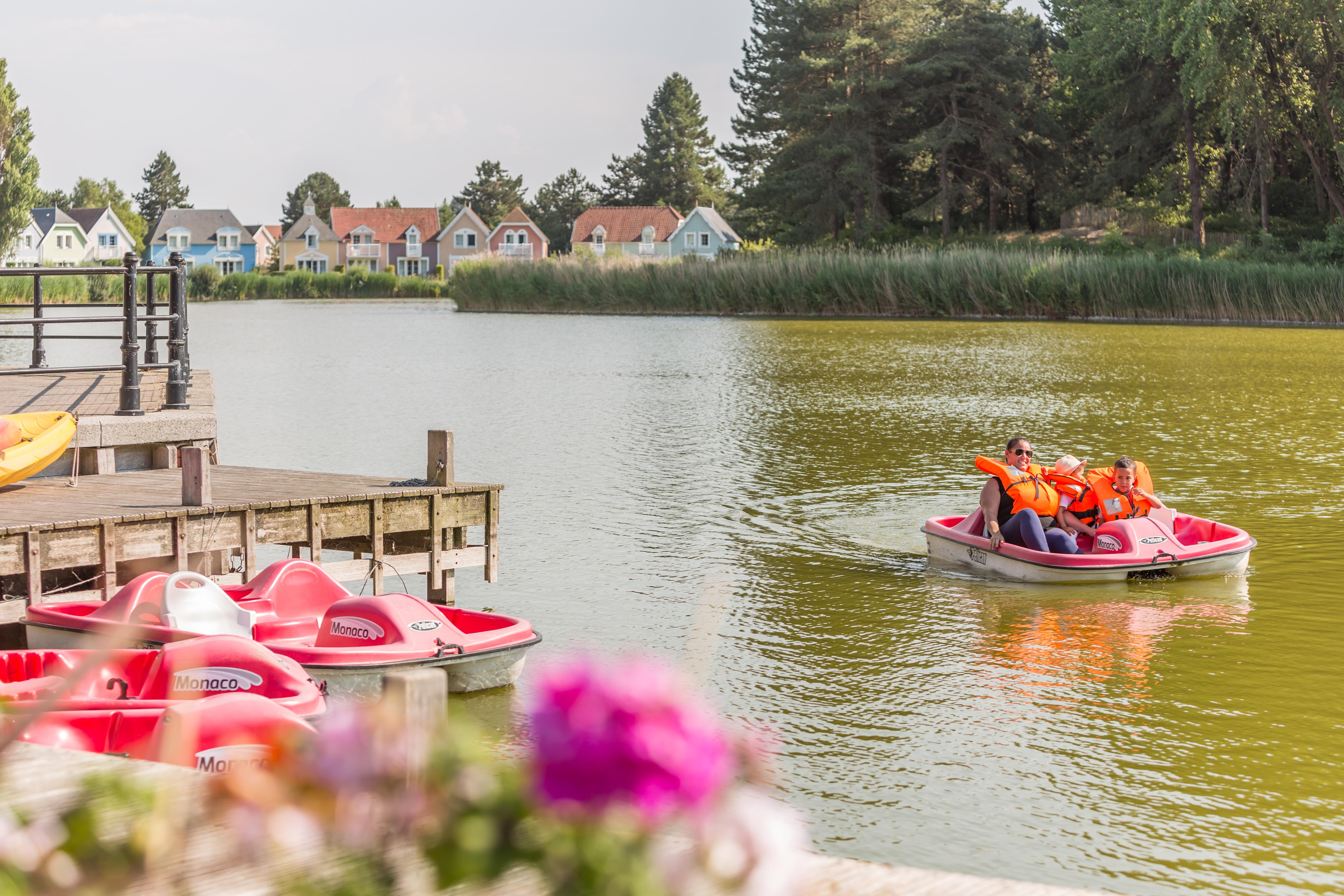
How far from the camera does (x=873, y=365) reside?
3014cm

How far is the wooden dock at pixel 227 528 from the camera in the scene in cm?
841

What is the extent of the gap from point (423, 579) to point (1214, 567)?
21.4ft

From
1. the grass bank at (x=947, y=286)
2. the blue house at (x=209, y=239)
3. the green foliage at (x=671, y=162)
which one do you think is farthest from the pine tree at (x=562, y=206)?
the grass bank at (x=947, y=286)

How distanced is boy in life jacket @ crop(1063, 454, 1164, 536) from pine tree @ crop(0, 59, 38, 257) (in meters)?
56.4

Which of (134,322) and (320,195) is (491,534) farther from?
(320,195)

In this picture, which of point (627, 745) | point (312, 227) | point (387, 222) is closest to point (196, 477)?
point (627, 745)

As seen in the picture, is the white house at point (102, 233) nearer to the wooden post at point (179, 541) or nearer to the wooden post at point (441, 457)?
the wooden post at point (441, 457)

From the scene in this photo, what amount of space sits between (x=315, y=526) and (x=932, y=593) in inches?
192

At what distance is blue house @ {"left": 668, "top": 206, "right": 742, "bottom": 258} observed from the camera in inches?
3696

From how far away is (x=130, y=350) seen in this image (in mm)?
11000

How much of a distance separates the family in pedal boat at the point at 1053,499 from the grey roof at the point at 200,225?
116794 mm

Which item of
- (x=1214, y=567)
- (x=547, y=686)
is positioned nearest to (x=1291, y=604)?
(x=1214, y=567)

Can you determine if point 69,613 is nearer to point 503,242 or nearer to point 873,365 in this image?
point 873,365

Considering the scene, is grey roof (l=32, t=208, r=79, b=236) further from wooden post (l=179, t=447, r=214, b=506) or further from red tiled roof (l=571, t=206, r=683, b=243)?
wooden post (l=179, t=447, r=214, b=506)
